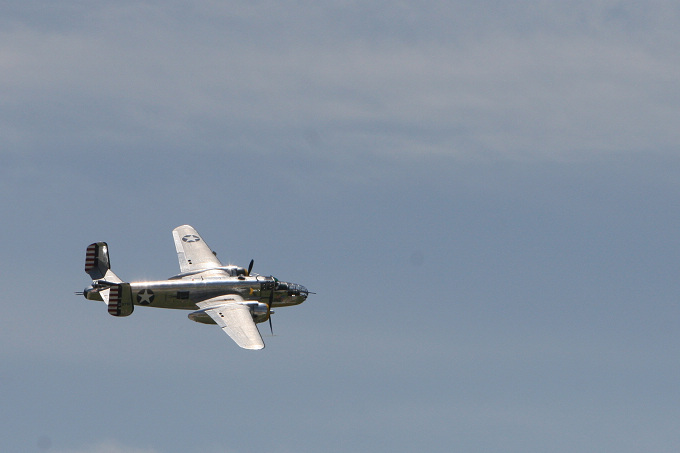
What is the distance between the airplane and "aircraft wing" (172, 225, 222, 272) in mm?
101

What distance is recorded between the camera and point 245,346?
98562 millimetres

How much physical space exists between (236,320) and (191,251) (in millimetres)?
16567

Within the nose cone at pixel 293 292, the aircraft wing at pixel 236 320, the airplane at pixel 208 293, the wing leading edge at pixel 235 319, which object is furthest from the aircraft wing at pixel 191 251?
the aircraft wing at pixel 236 320

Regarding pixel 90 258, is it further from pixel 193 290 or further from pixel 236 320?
pixel 236 320

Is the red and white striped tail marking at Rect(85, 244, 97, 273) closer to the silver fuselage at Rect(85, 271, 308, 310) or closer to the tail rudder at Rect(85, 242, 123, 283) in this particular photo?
the tail rudder at Rect(85, 242, 123, 283)

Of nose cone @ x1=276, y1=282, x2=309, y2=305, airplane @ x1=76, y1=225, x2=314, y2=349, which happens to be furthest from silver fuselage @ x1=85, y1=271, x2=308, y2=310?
nose cone @ x1=276, y1=282, x2=309, y2=305

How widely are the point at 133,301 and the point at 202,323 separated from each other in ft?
22.9

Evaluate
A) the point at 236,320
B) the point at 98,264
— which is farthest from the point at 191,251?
the point at 236,320

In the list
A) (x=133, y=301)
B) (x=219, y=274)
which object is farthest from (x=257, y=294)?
(x=133, y=301)

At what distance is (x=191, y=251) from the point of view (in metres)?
117

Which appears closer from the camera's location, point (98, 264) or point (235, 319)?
point (235, 319)

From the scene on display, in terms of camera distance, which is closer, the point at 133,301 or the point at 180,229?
the point at 133,301

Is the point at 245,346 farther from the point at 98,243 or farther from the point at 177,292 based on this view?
the point at 98,243

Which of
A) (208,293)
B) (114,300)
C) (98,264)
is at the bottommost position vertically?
(114,300)
